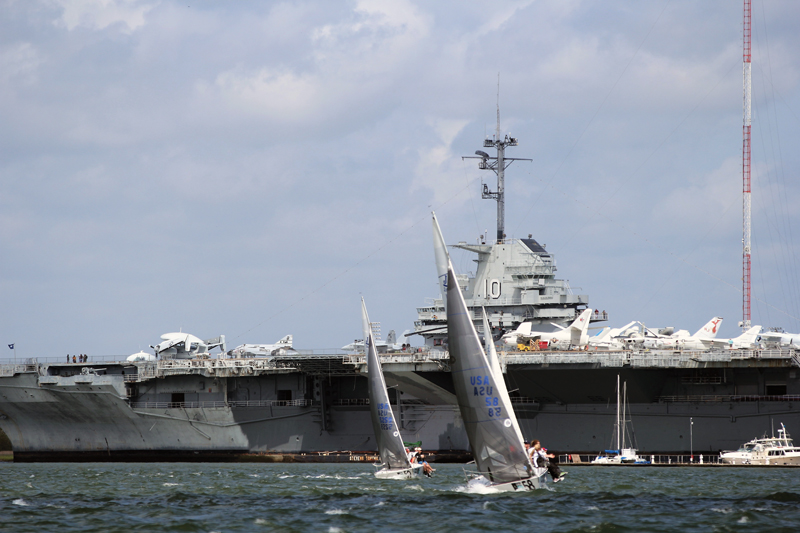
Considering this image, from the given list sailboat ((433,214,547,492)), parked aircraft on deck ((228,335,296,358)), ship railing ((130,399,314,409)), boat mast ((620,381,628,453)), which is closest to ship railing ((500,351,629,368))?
boat mast ((620,381,628,453))

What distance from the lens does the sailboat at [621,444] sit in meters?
38.4

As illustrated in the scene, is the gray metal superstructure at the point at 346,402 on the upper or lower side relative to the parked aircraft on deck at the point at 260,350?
lower

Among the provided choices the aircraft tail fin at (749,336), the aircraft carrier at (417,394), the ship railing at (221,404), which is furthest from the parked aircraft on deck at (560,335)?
the ship railing at (221,404)

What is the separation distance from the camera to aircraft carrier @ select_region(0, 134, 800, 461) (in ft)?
128

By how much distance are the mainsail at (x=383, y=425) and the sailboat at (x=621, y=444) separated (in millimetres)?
10613

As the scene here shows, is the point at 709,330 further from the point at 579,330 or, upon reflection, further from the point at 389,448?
the point at 389,448

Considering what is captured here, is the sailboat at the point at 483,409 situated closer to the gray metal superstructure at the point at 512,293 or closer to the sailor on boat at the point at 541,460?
the sailor on boat at the point at 541,460

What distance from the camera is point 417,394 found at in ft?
141

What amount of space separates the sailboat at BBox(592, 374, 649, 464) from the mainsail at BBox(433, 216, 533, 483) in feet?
54.3

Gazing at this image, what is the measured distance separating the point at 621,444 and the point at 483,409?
19508 mm

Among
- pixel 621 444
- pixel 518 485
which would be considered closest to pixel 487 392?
pixel 518 485

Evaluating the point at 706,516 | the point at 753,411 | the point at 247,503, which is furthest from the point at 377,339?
the point at 706,516

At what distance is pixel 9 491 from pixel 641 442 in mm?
23385

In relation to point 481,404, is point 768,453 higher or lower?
lower
